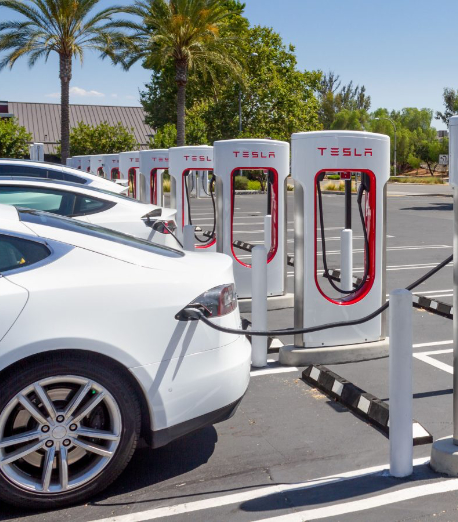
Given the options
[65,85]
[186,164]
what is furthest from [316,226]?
[65,85]

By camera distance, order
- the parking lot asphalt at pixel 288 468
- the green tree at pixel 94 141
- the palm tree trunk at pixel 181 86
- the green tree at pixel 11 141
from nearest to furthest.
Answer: the parking lot asphalt at pixel 288 468, the palm tree trunk at pixel 181 86, the green tree at pixel 11 141, the green tree at pixel 94 141

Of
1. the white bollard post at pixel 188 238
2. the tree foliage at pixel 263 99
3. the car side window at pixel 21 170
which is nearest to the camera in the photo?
the white bollard post at pixel 188 238

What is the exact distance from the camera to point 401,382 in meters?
3.83

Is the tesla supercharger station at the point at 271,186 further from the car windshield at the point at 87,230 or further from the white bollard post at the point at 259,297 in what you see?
the car windshield at the point at 87,230

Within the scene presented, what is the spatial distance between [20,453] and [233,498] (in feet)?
3.51

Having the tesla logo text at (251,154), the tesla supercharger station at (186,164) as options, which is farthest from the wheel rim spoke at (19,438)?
the tesla supercharger station at (186,164)

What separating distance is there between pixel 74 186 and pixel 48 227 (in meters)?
4.35

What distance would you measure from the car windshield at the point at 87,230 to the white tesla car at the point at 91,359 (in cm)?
→ 9

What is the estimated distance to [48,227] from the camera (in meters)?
3.90

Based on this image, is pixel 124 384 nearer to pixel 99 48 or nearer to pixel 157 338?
pixel 157 338

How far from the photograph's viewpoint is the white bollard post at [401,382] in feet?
12.4

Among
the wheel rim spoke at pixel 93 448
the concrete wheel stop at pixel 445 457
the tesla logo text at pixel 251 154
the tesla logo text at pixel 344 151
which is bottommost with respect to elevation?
the concrete wheel stop at pixel 445 457

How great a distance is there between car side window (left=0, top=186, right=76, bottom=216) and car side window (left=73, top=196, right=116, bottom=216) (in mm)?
57

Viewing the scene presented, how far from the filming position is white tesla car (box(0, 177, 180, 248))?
7.78 m
